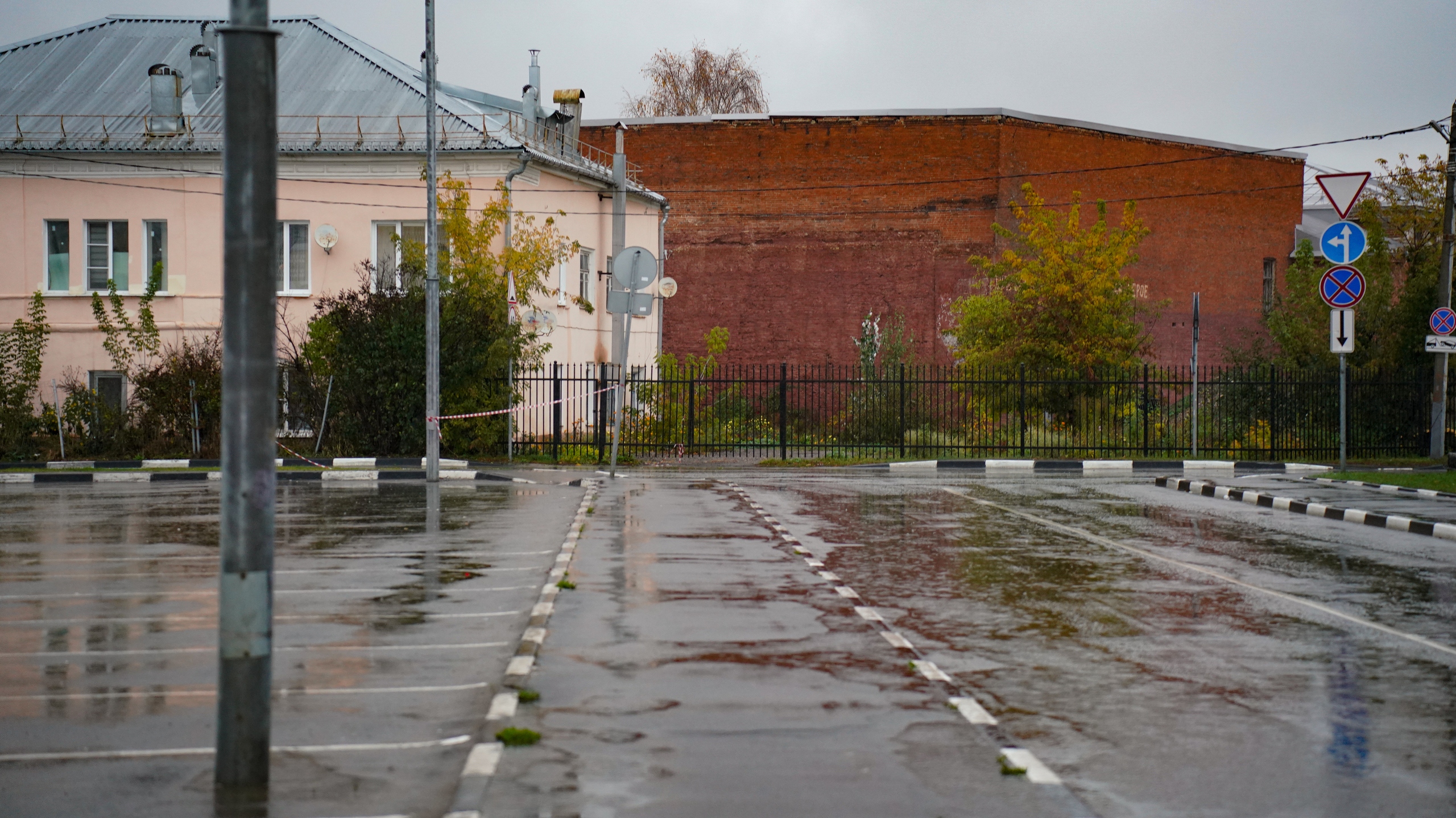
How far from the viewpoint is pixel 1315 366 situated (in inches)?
1210

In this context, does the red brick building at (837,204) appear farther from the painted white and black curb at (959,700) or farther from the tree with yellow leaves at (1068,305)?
the painted white and black curb at (959,700)

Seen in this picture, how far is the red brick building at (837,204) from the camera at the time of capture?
142 ft

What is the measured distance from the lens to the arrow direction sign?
20781 mm

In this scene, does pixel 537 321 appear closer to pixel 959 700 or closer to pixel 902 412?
pixel 902 412

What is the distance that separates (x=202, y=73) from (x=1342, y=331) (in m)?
25.7

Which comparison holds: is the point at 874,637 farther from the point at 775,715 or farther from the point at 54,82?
the point at 54,82

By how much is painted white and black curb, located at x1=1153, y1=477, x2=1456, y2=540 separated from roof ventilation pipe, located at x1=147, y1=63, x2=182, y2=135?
2277 cm

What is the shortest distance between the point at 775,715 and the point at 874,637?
79.3 inches

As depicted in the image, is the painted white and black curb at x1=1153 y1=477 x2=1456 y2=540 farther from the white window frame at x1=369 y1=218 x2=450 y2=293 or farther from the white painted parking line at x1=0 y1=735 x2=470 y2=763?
the white window frame at x1=369 y1=218 x2=450 y2=293

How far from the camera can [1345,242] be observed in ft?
68.4

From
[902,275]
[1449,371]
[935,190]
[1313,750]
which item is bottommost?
[1313,750]

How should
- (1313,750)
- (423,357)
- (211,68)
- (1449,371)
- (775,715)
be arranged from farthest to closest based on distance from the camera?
(211,68)
(1449,371)
(423,357)
(775,715)
(1313,750)

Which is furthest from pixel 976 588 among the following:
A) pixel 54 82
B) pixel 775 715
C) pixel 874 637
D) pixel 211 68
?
pixel 54 82

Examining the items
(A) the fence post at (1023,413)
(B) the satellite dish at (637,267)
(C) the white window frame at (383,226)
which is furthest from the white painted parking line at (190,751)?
(C) the white window frame at (383,226)
